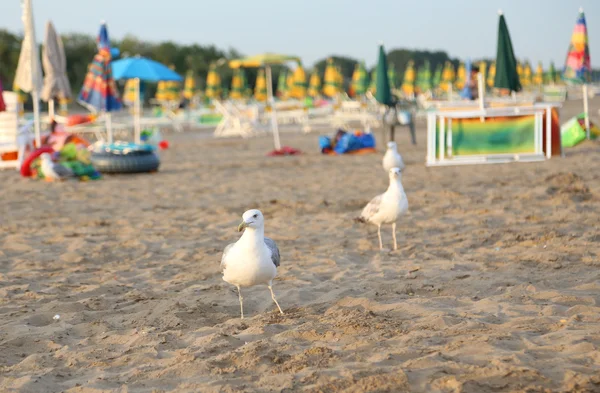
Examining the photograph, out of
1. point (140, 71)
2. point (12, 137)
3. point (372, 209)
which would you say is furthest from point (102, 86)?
point (372, 209)

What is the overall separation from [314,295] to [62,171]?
27.1ft

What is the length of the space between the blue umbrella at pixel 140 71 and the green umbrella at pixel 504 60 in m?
6.42

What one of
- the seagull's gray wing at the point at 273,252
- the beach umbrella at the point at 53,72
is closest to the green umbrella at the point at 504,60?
the beach umbrella at the point at 53,72

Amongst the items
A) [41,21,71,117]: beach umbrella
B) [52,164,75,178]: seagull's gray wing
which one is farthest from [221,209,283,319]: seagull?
[41,21,71,117]: beach umbrella

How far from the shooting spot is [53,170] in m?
12.0

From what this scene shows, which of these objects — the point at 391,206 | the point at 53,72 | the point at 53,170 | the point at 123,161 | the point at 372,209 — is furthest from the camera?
the point at 53,72

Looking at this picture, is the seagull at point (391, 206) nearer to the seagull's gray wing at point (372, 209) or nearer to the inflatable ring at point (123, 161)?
the seagull's gray wing at point (372, 209)

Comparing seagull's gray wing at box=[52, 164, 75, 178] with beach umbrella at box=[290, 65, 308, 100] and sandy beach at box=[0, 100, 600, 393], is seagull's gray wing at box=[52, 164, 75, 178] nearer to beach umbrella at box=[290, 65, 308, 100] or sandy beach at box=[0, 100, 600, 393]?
sandy beach at box=[0, 100, 600, 393]

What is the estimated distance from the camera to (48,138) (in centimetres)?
1534

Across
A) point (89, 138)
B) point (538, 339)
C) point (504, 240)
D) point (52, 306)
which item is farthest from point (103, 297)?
point (89, 138)

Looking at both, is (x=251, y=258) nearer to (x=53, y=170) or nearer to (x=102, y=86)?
(x=53, y=170)

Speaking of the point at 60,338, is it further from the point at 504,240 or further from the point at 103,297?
the point at 504,240

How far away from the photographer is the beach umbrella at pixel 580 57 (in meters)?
15.4

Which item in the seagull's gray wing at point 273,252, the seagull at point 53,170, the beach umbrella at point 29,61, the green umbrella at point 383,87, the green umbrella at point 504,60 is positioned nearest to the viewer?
the seagull's gray wing at point 273,252
